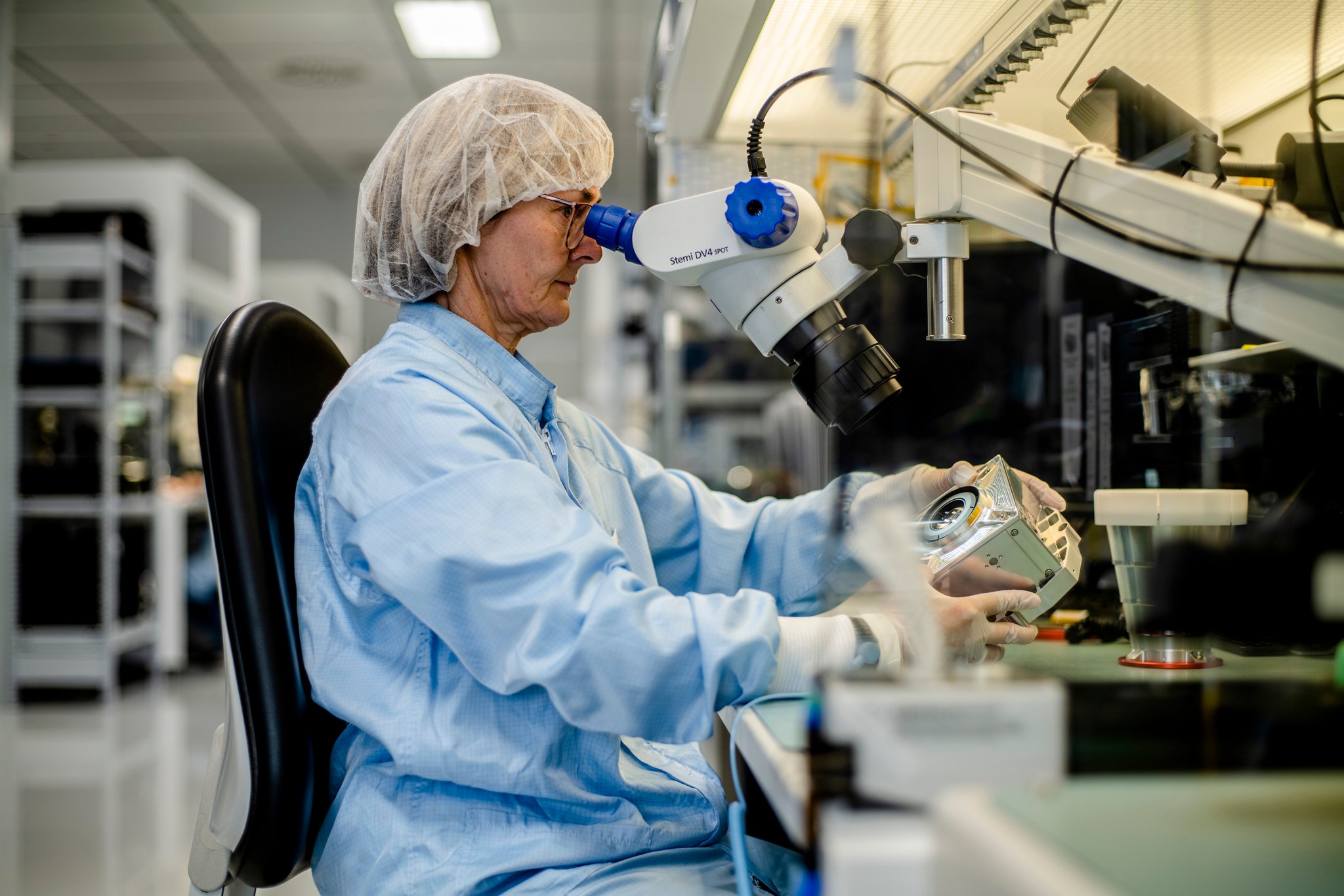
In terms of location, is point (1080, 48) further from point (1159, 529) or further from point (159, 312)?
point (159, 312)

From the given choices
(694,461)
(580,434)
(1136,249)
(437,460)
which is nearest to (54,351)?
(694,461)

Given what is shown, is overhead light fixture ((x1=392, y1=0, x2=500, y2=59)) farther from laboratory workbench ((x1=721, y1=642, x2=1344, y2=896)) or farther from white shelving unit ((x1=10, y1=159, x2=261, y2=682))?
laboratory workbench ((x1=721, y1=642, x2=1344, y2=896))

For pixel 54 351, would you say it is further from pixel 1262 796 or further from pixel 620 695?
pixel 1262 796

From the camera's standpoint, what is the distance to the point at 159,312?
4.32m

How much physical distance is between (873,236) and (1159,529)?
354mm

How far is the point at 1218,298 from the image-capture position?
0.66 meters

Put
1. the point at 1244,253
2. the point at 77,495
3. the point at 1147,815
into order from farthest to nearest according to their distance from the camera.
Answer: the point at 77,495
the point at 1244,253
the point at 1147,815

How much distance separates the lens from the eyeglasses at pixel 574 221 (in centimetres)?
104

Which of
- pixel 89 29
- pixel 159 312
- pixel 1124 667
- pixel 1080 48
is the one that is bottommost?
pixel 1124 667

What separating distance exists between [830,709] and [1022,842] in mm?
99

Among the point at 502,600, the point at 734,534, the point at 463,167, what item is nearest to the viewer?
the point at 502,600

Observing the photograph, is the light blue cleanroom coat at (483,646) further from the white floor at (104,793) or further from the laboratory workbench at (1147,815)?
the white floor at (104,793)

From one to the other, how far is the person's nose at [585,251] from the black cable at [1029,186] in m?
0.20

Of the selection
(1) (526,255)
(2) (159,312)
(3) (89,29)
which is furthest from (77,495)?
(1) (526,255)
